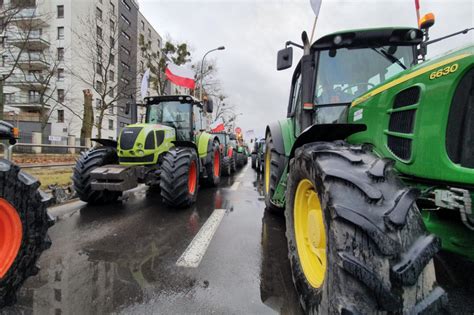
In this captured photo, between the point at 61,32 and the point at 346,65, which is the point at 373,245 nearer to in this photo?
the point at 346,65

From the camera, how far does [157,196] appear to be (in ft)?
20.4

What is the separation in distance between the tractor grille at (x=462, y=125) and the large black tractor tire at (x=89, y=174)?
5.19 m

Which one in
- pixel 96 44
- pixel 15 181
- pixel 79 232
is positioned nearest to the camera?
pixel 15 181

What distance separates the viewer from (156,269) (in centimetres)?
265

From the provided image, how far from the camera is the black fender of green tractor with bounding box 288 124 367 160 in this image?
2.15 meters

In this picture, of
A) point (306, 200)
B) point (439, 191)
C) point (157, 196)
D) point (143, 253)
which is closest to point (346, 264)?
point (439, 191)

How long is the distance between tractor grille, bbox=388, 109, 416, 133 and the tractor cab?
2.74 ft

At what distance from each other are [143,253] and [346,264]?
2438 millimetres

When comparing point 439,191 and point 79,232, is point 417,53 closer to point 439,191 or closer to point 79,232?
point 439,191

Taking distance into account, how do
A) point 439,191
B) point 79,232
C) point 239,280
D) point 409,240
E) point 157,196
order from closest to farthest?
point 409,240, point 439,191, point 239,280, point 79,232, point 157,196

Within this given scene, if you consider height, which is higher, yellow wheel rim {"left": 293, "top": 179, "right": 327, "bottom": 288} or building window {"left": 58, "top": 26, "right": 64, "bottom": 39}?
building window {"left": 58, "top": 26, "right": 64, "bottom": 39}

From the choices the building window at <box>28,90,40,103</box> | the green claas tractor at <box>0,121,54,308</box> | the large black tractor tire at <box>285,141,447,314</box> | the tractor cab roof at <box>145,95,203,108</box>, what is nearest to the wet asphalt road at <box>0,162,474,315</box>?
the green claas tractor at <box>0,121,54,308</box>

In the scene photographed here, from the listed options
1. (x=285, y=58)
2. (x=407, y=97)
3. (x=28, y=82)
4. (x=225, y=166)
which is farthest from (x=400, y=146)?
(x=28, y=82)

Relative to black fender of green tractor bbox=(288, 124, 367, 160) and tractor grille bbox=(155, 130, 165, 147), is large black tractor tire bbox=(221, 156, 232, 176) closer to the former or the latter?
tractor grille bbox=(155, 130, 165, 147)
